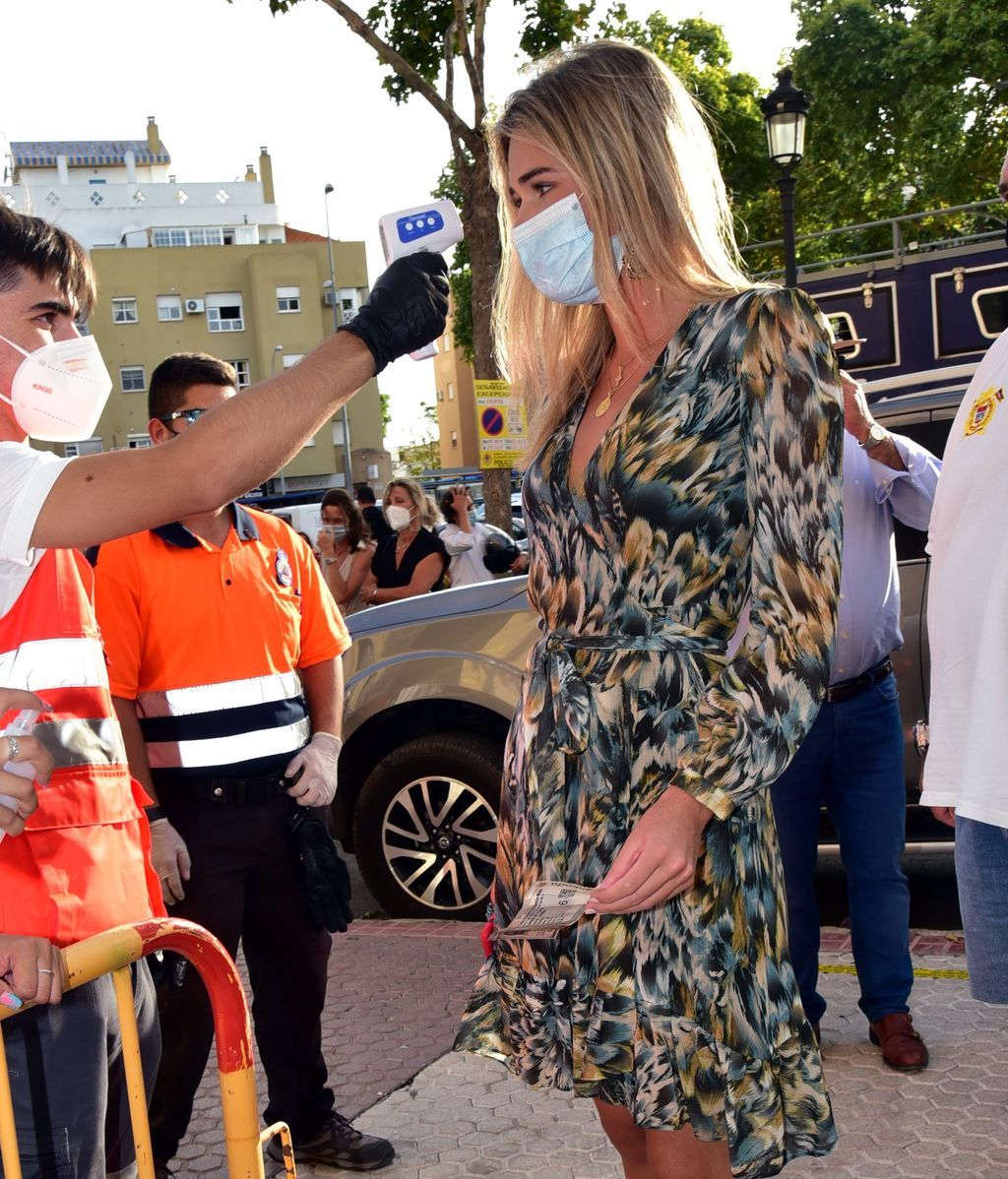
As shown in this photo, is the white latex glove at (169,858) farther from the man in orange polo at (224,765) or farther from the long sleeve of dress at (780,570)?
the long sleeve of dress at (780,570)

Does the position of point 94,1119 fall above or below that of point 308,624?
below

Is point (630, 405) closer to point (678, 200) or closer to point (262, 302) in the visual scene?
point (678, 200)

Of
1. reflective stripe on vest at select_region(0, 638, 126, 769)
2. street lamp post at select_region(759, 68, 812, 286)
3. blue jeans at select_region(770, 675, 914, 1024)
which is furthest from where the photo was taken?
street lamp post at select_region(759, 68, 812, 286)

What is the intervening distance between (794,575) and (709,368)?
1.11 feet

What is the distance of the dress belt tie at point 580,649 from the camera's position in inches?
79.0

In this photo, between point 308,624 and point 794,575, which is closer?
point 794,575

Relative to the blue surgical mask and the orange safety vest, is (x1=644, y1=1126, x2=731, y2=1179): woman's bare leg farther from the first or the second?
the blue surgical mask

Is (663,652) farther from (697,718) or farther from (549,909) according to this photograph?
(549,909)

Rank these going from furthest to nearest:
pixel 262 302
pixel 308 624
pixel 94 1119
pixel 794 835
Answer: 1. pixel 262 302
2. pixel 794 835
3. pixel 308 624
4. pixel 94 1119

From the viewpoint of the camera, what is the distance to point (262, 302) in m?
60.2

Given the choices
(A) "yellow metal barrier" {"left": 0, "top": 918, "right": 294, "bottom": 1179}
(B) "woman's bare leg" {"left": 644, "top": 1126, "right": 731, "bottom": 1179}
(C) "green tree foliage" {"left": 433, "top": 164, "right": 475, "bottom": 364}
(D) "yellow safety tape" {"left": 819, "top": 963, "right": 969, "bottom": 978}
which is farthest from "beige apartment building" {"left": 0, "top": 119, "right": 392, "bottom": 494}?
(B) "woman's bare leg" {"left": 644, "top": 1126, "right": 731, "bottom": 1179}

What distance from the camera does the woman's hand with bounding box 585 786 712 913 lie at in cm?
184

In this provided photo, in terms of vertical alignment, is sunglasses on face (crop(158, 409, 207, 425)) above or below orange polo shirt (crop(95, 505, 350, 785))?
above

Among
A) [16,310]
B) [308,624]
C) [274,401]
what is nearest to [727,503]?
[274,401]
